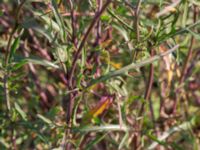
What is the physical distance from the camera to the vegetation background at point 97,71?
3.04 ft

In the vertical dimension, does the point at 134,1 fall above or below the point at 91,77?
above

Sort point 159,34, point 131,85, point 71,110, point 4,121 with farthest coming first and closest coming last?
1. point 131,85
2. point 4,121
3. point 71,110
4. point 159,34

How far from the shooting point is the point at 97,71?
115 centimetres

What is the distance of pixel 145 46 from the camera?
95cm

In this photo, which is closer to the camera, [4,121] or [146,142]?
[4,121]

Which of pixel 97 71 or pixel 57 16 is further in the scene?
pixel 97 71

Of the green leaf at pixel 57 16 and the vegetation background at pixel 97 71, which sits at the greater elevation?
the green leaf at pixel 57 16

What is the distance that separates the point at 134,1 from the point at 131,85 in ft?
2.53

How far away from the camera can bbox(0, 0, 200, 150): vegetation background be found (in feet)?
3.04

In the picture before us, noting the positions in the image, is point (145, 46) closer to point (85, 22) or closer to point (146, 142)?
point (85, 22)

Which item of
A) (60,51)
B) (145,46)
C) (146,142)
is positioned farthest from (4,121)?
(146,142)

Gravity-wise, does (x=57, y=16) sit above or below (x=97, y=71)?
above

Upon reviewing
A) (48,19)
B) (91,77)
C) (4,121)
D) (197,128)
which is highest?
(48,19)

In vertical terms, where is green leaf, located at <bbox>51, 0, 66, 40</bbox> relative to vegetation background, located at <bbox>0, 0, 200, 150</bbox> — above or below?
above
